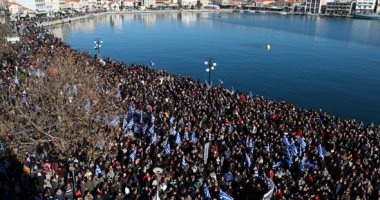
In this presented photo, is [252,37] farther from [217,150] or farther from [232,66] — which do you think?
[217,150]

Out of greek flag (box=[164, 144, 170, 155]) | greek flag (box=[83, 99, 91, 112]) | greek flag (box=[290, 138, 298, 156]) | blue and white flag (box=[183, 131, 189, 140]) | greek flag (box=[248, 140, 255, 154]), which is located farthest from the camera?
greek flag (box=[83, 99, 91, 112])

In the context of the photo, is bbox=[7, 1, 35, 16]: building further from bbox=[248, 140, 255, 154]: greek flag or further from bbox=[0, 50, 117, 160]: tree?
bbox=[248, 140, 255, 154]: greek flag

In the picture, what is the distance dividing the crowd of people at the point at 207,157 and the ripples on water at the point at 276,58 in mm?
20214

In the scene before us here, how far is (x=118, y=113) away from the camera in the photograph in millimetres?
23438

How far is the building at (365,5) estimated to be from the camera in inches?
7283

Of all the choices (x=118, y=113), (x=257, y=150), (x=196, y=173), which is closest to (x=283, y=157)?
(x=257, y=150)

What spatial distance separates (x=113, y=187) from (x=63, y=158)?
15.0 ft

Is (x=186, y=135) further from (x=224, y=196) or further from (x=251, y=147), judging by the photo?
(x=224, y=196)

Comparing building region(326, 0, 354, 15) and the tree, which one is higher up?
building region(326, 0, 354, 15)

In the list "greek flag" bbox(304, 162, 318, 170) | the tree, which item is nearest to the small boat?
"greek flag" bbox(304, 162, 318, 170)

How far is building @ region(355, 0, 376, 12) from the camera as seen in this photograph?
185m

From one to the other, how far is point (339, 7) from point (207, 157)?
659 ft

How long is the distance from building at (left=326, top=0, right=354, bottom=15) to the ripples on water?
3378 inches

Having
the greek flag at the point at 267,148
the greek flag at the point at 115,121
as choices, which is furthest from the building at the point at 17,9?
the greek flag at the point at 267,148
